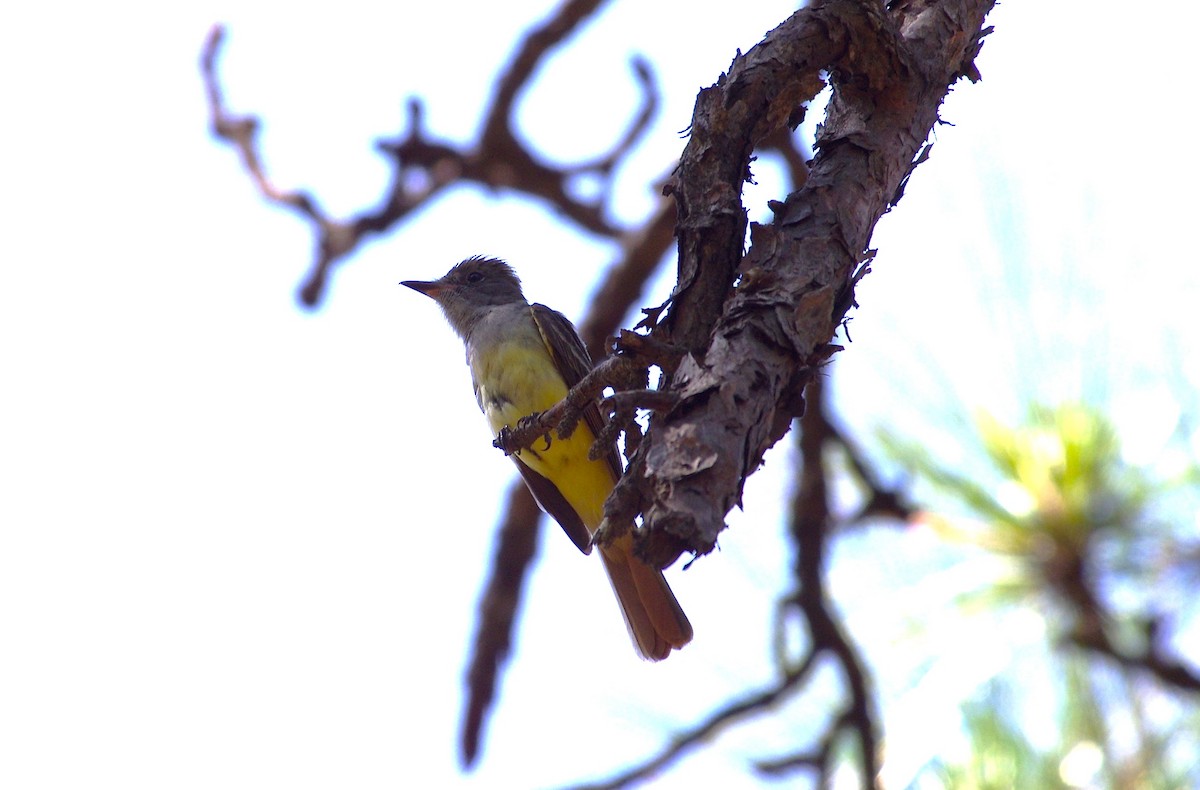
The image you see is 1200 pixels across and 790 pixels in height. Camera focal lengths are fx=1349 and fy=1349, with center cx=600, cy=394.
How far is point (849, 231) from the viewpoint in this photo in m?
2.35

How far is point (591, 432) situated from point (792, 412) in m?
3.15

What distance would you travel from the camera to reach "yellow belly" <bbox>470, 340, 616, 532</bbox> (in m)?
5.38

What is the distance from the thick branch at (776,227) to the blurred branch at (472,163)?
11.1 ft

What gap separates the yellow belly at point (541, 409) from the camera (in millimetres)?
5379

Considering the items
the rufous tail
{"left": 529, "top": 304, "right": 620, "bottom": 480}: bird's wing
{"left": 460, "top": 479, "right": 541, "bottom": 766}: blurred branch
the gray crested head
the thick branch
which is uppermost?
the gray crested head

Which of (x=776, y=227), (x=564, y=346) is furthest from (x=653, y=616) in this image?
(x=776, y=227)

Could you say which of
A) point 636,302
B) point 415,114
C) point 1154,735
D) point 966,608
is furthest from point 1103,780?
point 415,114

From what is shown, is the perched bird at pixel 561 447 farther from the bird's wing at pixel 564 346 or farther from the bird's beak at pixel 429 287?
the bird's beak at pixel 429 287

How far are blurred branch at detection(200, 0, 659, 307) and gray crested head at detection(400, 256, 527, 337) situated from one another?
582 mm

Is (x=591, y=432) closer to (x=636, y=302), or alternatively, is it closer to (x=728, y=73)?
(x=636, y=302)

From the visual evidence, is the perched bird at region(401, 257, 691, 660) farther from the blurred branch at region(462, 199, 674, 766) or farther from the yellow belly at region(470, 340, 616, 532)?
the blurred branch at region(462, 199, 674, 766)

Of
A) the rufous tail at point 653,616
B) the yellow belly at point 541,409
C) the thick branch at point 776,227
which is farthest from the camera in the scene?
the yellow belly at point 541,409

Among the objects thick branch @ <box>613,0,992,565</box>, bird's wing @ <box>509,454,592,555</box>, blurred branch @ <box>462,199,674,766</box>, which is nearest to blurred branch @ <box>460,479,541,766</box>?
blurred branch @ <box>462,199,674,766</box>

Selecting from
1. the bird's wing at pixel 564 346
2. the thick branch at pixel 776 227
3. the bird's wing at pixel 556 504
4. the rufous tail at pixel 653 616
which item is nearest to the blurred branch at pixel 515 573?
the bird's wing at pixel 564 346
